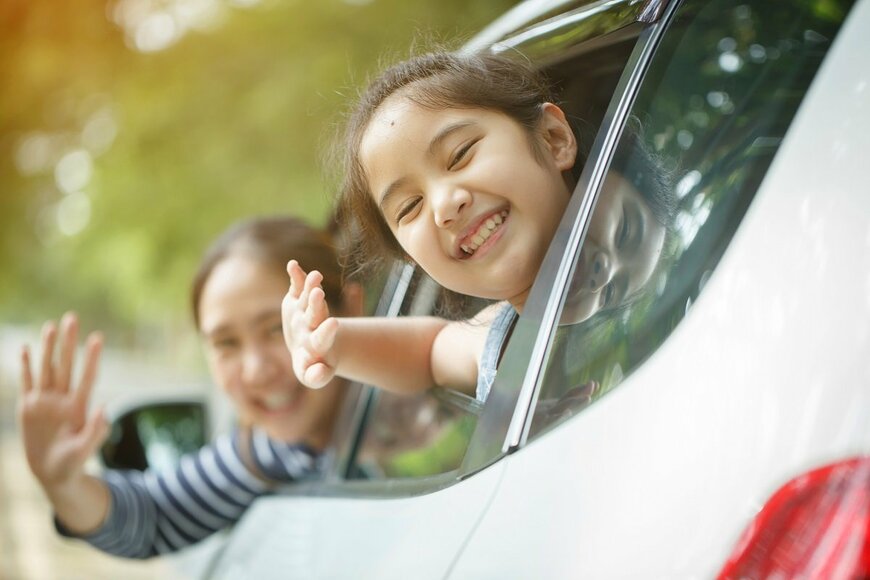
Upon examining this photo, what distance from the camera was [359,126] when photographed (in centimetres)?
112

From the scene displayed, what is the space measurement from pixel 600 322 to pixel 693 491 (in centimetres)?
27

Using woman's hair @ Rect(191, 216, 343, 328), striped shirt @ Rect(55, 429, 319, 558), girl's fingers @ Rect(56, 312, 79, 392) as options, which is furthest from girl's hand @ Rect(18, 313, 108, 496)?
woman's hair @ Rect(191, 216, 343, 328)

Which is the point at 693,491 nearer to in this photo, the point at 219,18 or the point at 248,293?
the point at 248,293

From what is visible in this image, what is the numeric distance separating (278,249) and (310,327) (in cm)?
→ 74

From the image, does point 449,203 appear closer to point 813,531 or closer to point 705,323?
point 705,323

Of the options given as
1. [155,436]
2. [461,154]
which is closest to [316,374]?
[461,154]

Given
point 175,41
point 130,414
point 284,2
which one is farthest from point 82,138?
point 130,414

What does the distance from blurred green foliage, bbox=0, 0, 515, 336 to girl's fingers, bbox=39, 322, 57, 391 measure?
14.6 feet

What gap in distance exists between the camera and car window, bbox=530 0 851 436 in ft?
3.33

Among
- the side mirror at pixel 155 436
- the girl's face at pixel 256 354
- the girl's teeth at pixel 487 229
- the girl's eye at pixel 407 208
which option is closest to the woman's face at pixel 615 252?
the girl's teeth at pixel 487 229

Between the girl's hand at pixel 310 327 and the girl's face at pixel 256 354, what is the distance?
540 millimetres

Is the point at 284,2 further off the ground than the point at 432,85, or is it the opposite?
the point at 284,2

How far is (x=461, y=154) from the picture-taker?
1053mm

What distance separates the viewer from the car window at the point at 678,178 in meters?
1.02
